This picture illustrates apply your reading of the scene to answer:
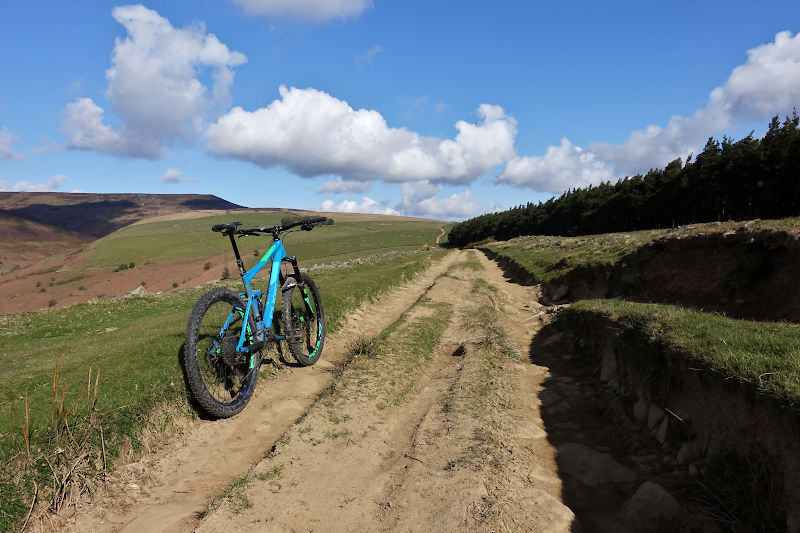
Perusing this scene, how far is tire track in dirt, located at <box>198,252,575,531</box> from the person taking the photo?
398 centimetres

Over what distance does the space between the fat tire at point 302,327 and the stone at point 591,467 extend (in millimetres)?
5343

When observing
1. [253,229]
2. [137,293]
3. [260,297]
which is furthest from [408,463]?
[137,293]

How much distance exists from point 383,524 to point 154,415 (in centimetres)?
377

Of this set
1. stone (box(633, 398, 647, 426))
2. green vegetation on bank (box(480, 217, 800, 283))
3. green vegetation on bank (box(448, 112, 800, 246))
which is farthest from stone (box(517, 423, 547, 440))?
green vegetation on bank (box(448, 112, 800, 246))

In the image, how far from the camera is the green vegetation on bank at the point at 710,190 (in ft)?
117

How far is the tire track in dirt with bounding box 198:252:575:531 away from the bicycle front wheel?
1.29 m

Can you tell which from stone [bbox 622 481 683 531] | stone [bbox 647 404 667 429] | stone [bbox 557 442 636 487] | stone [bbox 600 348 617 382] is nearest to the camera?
stone [bbox 622 481 683 531]

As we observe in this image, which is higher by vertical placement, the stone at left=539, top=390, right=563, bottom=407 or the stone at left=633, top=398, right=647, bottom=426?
the stone at left=633, top=398, right=647, bottom=426

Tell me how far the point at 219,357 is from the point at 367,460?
2983mm

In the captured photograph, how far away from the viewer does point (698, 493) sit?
400 cm

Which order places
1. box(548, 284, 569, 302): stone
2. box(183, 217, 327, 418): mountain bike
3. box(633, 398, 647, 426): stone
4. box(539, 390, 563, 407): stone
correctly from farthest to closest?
box(548, 284, 569, 302): stone, box(539, 390, 563, 407): stone, box(633, 398, 647, 426): stone, box(183, 217, 327, 418): mountain bike

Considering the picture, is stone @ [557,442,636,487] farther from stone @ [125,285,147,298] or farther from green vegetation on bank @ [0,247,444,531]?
stone @ [125,285,147,298]

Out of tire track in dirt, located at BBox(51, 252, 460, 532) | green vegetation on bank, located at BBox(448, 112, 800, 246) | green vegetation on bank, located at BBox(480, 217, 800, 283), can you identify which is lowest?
tire track in dirt, located at BBox(51, 252, 460, 532)

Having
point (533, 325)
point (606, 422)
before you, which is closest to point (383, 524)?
point (606, 422)
